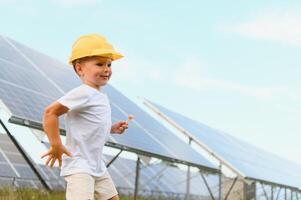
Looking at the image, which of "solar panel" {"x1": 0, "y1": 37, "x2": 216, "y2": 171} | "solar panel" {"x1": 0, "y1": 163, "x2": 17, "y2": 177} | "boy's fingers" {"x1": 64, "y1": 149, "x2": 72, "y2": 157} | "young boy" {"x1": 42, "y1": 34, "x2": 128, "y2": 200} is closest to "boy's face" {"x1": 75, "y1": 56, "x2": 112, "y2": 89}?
"young boy" {"x1": 42, "y1": 34, "x2": 128, "y2": 200}

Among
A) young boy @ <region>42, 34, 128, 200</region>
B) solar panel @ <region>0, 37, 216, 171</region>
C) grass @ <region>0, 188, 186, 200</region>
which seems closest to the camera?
young boy @ <region>42, 34, 128, 200</region>

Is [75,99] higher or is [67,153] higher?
[75,99]

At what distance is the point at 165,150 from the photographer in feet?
40.5

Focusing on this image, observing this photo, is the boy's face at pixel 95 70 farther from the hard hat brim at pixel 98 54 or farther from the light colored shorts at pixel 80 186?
the light colored shorts at pixel 80 186

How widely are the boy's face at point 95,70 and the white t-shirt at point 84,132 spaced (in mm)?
63

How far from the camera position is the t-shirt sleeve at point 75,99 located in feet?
11.8

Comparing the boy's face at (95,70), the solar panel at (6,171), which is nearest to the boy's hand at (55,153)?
the boy's face at (95,70)

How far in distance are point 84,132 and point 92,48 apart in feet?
2.05

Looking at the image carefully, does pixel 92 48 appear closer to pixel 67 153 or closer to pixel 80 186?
pixel 67 153

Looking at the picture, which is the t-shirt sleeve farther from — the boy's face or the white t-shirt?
the boy's face

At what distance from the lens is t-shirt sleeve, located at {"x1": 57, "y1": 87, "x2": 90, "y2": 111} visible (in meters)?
3.61

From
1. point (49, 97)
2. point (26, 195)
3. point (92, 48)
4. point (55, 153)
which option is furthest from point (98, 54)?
point (49, 97)

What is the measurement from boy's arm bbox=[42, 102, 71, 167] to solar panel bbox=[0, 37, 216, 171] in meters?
3.93

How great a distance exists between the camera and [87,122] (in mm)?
3791
